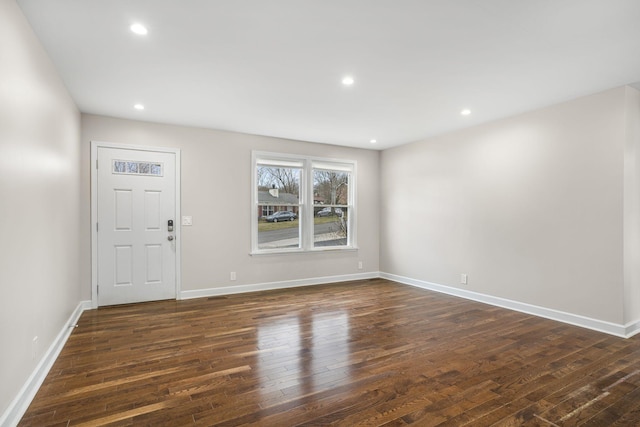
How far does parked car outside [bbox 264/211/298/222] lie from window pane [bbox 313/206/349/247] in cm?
44

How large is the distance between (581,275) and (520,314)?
2.67 feet

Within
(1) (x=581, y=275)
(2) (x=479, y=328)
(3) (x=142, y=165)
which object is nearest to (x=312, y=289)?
(2) (x=479, y=328)

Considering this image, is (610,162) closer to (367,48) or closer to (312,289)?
(367,48)

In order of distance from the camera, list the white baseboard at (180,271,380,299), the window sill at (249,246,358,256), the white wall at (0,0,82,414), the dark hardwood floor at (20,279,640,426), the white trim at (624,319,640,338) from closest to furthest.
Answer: the white wall at (0,0,82,414) → the dark hardwood floor at (20,279,640,426) → the white trim at (624,319,640,338) → the white baseboard at (180,271,380,299) → the window sill at (249,246,358,256)

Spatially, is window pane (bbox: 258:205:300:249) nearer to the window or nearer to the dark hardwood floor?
the window

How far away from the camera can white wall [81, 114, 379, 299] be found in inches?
176

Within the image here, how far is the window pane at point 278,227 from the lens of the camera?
550 centimetres

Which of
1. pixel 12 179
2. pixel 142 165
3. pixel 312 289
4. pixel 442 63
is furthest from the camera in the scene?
pixel 312 289

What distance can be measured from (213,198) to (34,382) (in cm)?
311

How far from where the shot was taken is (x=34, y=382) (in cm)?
226

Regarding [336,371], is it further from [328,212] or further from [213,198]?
[328,212]

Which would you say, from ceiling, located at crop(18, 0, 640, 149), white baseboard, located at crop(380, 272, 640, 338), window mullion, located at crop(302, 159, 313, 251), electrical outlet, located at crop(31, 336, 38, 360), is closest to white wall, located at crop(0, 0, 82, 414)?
electrical outlet, located at crop(31, 336, 38, 360)

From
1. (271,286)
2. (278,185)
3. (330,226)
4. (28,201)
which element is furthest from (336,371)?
(330,226)

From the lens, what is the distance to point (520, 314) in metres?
4.09
